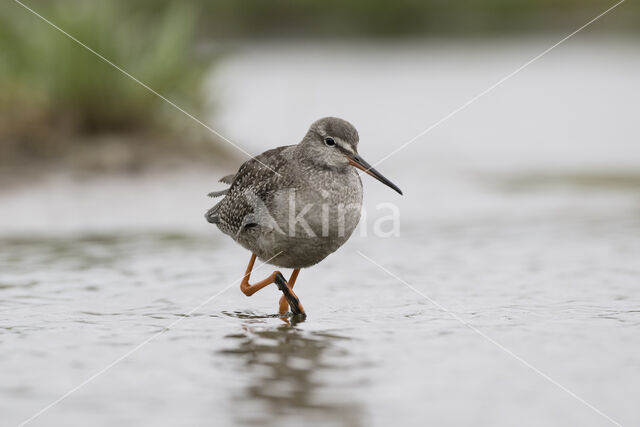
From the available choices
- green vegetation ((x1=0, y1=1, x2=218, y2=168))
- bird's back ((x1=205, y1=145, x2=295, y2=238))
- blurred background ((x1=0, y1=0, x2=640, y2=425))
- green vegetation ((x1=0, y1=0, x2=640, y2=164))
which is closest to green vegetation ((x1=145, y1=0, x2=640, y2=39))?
blurred background ((x1=0, y1=0, x2=640, y2=425))

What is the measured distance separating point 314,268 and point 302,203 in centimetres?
205

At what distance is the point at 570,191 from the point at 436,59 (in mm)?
16955

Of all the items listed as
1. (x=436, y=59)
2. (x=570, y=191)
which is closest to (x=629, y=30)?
(x=436, y=59)

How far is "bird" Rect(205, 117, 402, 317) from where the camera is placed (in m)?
7.28

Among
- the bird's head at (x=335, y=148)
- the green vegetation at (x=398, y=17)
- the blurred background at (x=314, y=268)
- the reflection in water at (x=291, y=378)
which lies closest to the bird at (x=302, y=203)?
the bird's head at (x=335, y=148)

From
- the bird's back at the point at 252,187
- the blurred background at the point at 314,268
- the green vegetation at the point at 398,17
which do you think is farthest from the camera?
the green vegetation at the point at 398,17

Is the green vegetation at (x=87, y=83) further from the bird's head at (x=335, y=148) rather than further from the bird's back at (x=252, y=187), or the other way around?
the bird's head at (x=335, y=148)

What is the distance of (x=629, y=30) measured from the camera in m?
36.8

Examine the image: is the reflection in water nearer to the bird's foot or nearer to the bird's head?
the bird's foot

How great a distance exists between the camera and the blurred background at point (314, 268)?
554cm

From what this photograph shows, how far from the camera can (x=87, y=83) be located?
43.0 ft

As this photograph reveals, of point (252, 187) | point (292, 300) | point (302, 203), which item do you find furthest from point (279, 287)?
point (252, 187)

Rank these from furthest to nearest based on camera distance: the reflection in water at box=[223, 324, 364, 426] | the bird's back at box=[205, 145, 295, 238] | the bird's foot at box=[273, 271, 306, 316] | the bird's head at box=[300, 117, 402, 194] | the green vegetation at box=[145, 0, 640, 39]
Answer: the green vegetation at box=[145, 0, 640, 39] → the bird's back at box=[205, 145, 295, 238] → the bird's head at box=[300, 117, 402, 194] → the bird's foot at box=[273, 271, 306, 316] → the reflection in water at box=[223, 324, 364, 426]

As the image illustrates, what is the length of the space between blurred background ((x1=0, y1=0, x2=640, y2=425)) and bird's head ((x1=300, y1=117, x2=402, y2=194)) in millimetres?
1052
